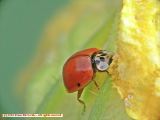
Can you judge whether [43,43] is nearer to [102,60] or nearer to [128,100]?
[102,60]

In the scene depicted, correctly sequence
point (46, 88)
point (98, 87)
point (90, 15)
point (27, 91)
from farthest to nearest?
point (90, 15) → point (27, 91) → point (46, 88) → point (98, 87)

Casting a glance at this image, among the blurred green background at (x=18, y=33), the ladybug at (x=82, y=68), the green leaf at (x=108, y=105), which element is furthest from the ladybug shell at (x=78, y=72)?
the blurred green background at (x=18, y=33)

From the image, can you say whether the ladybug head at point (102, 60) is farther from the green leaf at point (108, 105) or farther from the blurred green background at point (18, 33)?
the blurred green background at point (18, 33)

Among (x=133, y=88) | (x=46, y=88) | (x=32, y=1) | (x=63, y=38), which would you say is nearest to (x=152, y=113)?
(x=133, y=88)

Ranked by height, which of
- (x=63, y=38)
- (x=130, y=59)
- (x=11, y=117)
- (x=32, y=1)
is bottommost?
(x=11, y=117)

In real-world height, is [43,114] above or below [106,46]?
below

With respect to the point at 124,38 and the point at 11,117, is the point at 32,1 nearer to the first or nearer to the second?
the point at 11,117

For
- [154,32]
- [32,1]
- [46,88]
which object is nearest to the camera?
[154,32]
